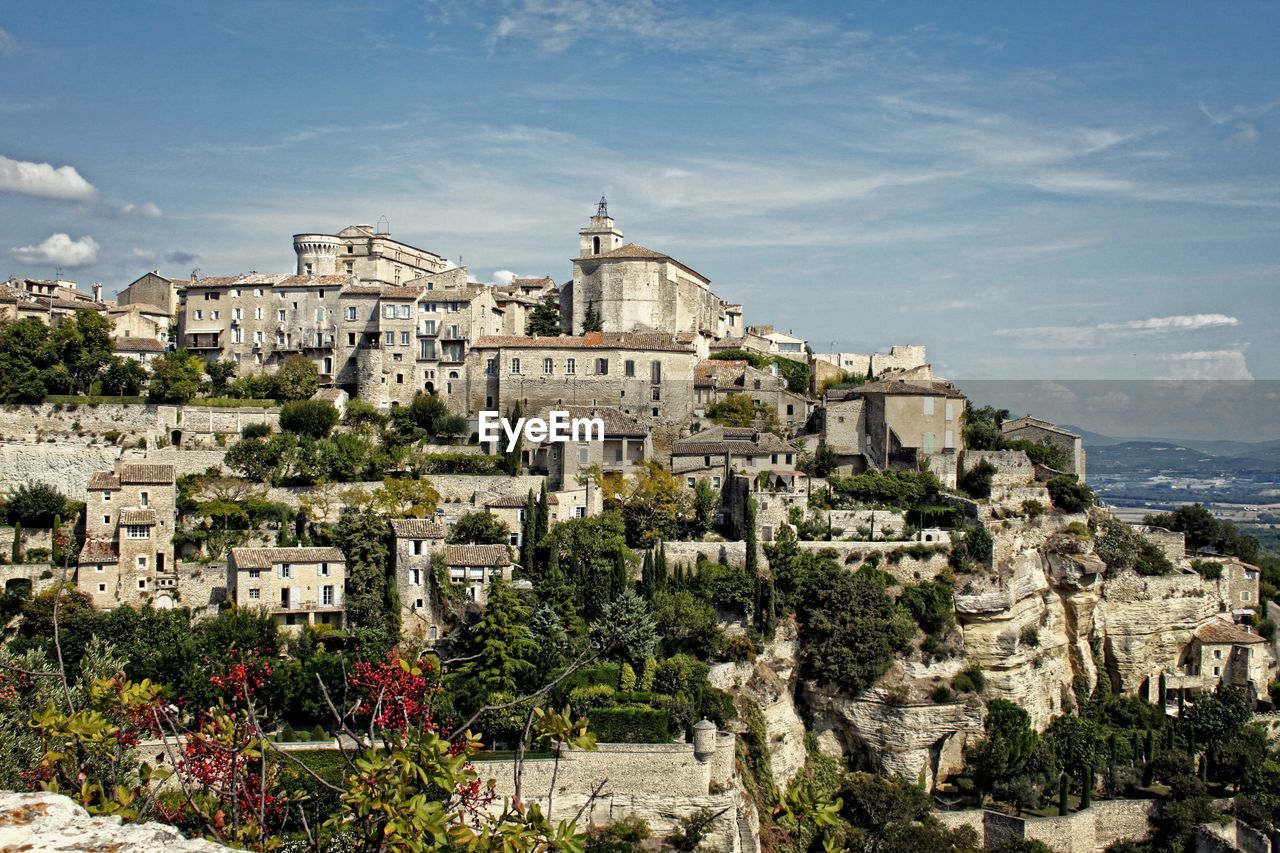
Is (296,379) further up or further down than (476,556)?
further up

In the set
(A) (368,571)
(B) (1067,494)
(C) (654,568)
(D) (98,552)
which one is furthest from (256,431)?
(B) (1067,494)

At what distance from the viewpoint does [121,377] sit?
162 ft

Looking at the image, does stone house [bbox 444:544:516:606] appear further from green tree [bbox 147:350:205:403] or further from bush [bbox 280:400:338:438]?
green tree [bbox 147:350:205:403]

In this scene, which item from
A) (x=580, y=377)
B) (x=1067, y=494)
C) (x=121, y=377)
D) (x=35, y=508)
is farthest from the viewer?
(x=580, y=377)

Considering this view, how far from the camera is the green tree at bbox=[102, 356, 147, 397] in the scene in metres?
49.4

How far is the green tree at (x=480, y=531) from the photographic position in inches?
1618

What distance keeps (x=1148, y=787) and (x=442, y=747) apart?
128 ft

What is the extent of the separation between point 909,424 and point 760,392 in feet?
27.5

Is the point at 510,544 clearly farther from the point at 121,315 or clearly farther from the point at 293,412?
the point at 121,315

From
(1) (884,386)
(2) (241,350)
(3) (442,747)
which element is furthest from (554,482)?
(3) (442,747)

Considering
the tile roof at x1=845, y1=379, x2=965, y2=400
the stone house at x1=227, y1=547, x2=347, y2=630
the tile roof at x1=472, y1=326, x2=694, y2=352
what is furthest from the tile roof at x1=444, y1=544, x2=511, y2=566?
the tile roof at x1=845, y1=379, x2=965, y2=400

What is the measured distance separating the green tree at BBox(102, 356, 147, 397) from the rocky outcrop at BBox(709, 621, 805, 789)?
1187 inches

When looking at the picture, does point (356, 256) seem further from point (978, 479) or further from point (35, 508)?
point (978, 479)

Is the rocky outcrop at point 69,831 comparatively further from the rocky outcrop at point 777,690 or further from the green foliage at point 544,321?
the green foliage at point 544,321
